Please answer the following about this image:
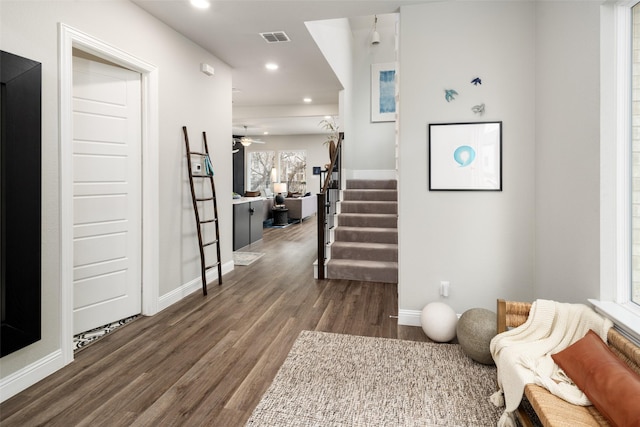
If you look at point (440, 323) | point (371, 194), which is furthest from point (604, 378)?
point (371, 194)

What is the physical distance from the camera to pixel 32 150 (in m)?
2.13

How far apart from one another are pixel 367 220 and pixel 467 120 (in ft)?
8.73

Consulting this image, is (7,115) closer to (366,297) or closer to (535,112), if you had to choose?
(366,297)

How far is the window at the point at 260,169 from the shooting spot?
1354cm

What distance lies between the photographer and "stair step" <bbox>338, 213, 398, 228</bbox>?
530 centimetres

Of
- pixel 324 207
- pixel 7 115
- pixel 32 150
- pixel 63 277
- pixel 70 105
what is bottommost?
pixel 63 277

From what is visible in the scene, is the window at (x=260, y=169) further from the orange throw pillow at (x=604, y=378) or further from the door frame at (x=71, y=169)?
the orange throw pillow at (x=604, y=378)

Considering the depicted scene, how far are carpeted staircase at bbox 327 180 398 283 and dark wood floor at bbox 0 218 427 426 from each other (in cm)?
20

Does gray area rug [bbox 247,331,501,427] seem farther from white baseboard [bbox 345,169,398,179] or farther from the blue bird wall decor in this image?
white baseboard [bbox 345,169,398,179]

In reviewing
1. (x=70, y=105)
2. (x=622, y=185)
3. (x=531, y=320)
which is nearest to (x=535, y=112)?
(x=622, y=185)

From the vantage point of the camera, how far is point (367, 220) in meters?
5.39

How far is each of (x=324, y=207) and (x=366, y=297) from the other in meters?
1.37

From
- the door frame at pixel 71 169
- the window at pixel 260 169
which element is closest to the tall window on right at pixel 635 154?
the door frame at pixel 71 169

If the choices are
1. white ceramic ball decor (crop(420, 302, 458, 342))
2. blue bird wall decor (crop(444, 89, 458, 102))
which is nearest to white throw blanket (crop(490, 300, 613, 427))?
white ceramic ball decor (crop(420, 302, 458, 342))
